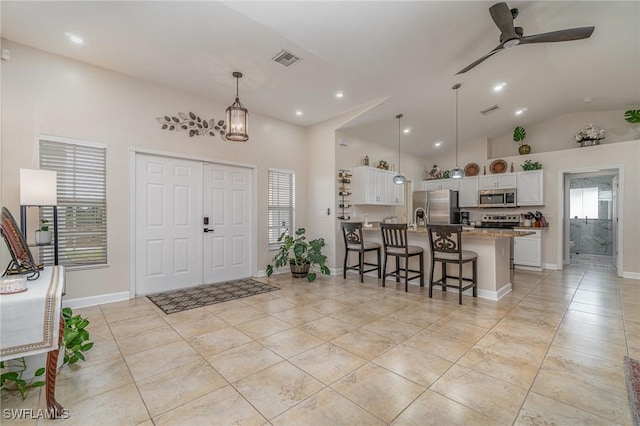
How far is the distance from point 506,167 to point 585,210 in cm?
327

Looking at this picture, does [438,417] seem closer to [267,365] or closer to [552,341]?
[267,365]

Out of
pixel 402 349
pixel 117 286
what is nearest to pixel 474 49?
pixel 402 349

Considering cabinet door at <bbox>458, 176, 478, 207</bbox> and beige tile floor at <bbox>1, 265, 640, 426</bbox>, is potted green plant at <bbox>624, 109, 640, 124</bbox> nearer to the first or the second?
cabinet door at <bbox>458, 176, 478, 207</bbox>

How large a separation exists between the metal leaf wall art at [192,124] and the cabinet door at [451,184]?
587 cm

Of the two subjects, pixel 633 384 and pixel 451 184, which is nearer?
pixel 633 384

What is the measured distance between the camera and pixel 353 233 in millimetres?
4992

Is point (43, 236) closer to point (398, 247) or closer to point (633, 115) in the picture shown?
point (398, 247)

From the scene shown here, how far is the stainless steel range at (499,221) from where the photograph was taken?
6.70 meters

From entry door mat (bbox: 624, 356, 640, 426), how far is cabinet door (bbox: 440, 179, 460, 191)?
565cm

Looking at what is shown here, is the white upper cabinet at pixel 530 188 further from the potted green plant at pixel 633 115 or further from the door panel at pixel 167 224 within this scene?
the door panel at pixel 167 224

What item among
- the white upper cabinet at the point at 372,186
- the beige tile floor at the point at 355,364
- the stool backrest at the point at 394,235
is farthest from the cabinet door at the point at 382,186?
the beige tile floor at the point at 355,364

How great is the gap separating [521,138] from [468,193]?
1.69 metres

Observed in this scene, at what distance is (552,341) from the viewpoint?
2.65m

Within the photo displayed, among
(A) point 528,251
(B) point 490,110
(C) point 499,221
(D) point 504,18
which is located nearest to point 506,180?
(C) point 499,221
